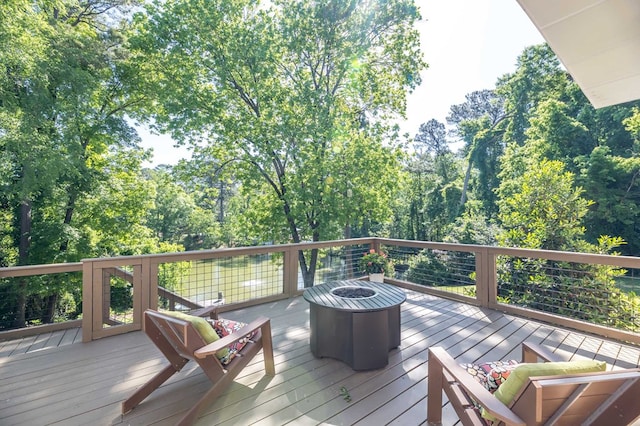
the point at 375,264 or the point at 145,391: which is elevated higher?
the point at 375,264

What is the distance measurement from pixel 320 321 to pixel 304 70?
926 centimetres

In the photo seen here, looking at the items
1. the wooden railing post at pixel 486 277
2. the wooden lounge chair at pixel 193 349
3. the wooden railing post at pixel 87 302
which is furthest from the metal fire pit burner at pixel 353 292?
the wooden railing post at pixel 87 302

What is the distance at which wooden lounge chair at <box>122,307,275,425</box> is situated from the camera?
189 cm

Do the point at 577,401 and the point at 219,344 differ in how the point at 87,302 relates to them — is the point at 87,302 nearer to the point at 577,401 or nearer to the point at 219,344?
the point at 219,344

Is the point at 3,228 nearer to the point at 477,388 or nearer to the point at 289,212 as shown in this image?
the point at 289,212

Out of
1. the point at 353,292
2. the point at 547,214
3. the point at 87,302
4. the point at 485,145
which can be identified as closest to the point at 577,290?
the point at 547,214

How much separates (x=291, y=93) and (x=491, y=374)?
9.13m

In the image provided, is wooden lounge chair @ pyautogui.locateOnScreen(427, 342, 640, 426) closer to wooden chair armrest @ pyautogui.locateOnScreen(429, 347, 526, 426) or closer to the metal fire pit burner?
wooden chair armrest @ pyautogui.locateOnScreen(429, 347, 526, 426)

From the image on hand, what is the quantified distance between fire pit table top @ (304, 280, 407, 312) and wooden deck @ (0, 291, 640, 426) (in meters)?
0.57

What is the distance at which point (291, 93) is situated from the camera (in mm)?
9344

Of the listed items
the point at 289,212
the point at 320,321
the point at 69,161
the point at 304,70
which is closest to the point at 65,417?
the point at 320,321

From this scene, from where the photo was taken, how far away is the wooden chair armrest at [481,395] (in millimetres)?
1195

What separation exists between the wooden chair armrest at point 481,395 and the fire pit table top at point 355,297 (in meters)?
0.85

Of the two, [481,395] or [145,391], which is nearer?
[481,395]
